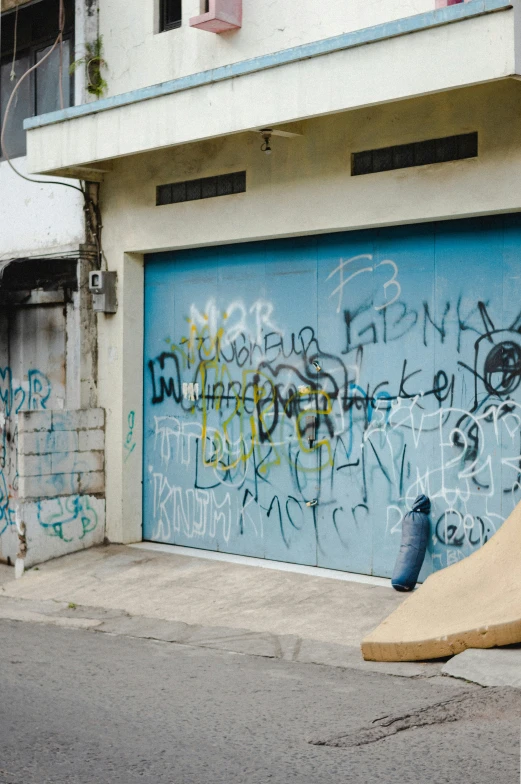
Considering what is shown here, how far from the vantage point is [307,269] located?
9.82 metres

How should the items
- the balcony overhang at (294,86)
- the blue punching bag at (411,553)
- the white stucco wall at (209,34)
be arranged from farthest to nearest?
the white stucco wall at (209,34)
the blue punching bag at (411,553)
the balcony overhang at (294,86)

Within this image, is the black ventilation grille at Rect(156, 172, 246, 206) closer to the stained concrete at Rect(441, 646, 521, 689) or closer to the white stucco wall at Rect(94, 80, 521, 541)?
the white stucco wall at Rect(94, 80, 521, 541)

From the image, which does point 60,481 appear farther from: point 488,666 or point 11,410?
point 488,666

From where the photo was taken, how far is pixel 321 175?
9.43 meters

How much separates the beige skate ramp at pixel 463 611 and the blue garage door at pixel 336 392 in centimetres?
96

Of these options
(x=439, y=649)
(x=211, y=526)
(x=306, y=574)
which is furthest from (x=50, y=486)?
(x=439, y=649)

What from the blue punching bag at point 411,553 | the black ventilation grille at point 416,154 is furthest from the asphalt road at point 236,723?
the black ventilation grille at point 416,154

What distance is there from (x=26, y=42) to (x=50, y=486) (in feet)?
17.7

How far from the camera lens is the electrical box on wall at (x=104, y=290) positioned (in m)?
11.1

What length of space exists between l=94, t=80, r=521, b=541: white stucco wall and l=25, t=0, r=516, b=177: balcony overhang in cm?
67

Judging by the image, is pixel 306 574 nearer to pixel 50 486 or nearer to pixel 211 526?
A: pixel 211 526

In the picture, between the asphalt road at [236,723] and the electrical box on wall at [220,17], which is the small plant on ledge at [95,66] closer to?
the electrical box on wall at [220,17]

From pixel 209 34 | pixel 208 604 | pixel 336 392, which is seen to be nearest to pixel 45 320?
pixel 209 34

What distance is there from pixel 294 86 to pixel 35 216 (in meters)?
4.53
